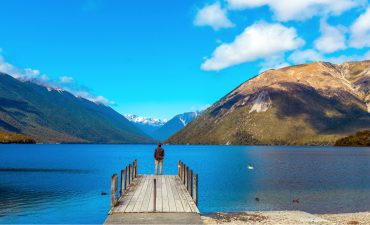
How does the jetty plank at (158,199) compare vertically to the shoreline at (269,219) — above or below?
above

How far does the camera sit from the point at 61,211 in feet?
131

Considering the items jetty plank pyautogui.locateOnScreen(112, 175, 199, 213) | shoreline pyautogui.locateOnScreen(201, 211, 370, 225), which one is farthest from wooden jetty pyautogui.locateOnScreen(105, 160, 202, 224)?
shoreline pyautogui.locateOnScreen(201, 211, 370, 225)

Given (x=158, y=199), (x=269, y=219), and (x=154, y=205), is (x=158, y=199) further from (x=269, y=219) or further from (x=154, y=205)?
(x=269, y=219)

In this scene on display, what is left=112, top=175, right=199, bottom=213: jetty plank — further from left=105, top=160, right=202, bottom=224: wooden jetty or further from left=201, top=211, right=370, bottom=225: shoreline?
left=201, top=211, right=370, bottom=225: shoreline

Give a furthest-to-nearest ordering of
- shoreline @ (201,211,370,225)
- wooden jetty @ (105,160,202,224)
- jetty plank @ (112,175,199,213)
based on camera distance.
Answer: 1. shoreline @ (201,211,370,225)
2. jetty plank @ (112,175,199,213)
3. wooden jetty @ (105,160,202,224)

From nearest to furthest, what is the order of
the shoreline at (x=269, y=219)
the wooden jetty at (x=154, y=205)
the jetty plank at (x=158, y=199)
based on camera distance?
the wooden jetty at (x=154, y=205), the jetty plank at (x=158, y=199), the shoreline at (x=269, y=219)

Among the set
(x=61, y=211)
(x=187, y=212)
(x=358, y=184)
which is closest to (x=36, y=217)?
(x=61, y=211)

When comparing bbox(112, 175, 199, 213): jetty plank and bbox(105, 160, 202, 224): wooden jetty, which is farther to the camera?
bbox(112, 175, 199, 213): jetty plank

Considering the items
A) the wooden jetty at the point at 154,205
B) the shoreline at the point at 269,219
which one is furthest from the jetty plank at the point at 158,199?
the shoreline at the point at 269,219

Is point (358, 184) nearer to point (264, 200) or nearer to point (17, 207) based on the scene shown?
point (264, 200)

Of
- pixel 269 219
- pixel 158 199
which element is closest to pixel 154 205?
pixel 158 199

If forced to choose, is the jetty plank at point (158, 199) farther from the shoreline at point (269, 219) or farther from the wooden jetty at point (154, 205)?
the shoreline at point (269, 219)

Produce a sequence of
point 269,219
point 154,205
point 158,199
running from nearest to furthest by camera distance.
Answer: point 154,205
point 269,219
point 158,199

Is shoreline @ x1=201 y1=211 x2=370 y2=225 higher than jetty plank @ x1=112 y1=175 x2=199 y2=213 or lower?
lower
